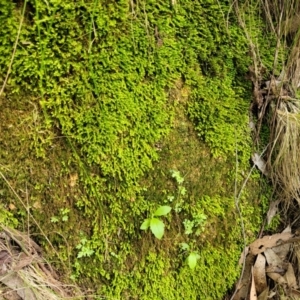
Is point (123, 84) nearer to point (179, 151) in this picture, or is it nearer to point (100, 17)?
point (100, 17)

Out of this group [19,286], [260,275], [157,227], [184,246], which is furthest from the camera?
[260,275]

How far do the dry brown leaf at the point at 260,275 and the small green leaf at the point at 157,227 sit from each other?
1.82 ft

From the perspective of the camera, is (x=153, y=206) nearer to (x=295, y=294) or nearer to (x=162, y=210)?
(x=162, y=210)

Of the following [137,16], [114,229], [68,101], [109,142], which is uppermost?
[137,16]

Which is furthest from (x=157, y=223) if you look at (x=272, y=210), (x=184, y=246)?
(x=272, y=210)

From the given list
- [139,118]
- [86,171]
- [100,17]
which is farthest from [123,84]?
[86,171]

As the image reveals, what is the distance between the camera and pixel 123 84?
1.53m

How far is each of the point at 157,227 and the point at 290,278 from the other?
2.43 feet

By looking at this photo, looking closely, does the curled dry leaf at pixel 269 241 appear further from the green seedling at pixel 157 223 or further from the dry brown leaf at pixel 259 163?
the green seedling at pixel 157 223

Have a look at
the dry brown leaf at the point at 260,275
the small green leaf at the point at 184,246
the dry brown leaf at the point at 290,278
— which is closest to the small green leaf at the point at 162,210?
the small green leaf at the point at 184,246

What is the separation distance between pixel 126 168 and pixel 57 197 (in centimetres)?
30

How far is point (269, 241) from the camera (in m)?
1.83

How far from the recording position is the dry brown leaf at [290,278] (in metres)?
1.79

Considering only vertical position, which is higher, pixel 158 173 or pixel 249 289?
pixel 158 173
